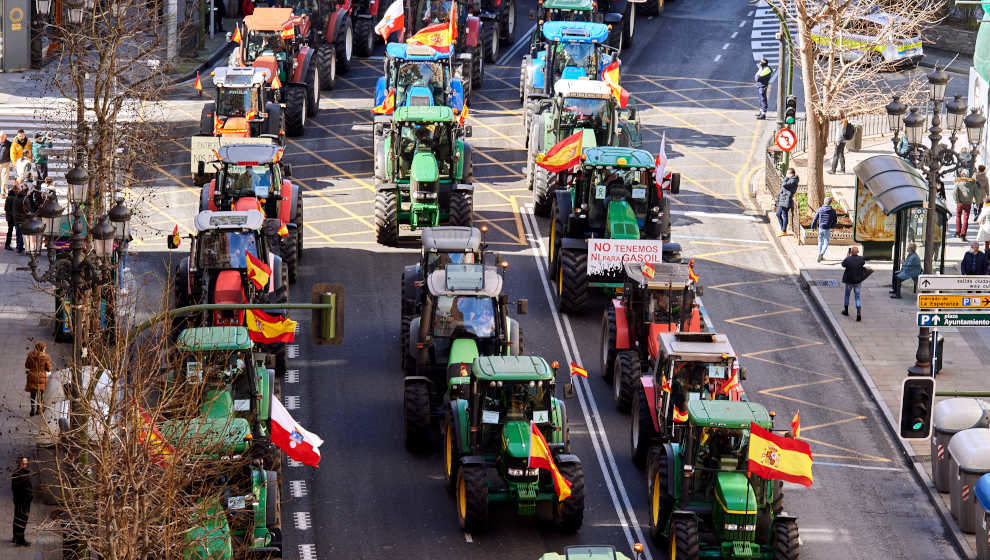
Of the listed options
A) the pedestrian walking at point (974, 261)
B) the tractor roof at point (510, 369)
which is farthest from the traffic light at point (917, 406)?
the pedestrian walking at point (974, 261)

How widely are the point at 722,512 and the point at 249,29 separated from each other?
26887 mm

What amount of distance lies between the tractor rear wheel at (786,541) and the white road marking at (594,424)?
2.59m

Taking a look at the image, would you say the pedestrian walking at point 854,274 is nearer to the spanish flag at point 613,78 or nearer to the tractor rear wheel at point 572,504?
the spanish flag at point 613,78

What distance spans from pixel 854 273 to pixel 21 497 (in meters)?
18.7

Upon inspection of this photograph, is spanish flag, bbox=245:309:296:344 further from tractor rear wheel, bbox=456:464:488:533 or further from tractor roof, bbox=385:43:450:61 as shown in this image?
tractor roof, bbox=385:43:450:61

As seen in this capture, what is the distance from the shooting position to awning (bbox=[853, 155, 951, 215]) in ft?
132

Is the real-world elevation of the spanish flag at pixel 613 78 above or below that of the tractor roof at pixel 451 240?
above

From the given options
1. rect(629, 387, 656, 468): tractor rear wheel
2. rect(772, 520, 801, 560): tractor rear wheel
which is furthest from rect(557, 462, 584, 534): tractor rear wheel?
rect(772, 520, 801, 560): tractor rear wheel

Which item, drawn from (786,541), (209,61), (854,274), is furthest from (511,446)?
(209,61)

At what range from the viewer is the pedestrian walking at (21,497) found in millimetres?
28688

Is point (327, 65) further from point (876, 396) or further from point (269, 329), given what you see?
point (876, 396)

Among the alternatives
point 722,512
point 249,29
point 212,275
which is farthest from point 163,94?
point 722,512

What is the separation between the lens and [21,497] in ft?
94.8

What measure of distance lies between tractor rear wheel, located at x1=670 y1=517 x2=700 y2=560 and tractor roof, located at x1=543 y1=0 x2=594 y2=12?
27641mm
